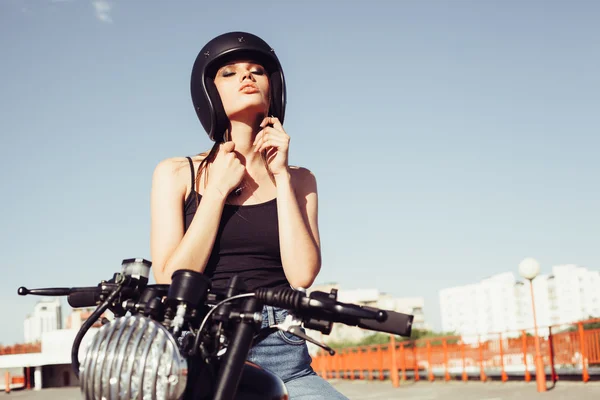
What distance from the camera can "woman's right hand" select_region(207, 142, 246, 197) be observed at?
2.46m

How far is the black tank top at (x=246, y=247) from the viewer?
2.57 metres

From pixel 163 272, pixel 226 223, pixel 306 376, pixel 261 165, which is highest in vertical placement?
pixel 261 165

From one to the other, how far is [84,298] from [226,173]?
2.66 feet

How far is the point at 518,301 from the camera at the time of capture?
141000 mm

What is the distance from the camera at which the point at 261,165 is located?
3008 millimetres

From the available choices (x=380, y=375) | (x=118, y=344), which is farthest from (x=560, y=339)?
(x=118, y=344)

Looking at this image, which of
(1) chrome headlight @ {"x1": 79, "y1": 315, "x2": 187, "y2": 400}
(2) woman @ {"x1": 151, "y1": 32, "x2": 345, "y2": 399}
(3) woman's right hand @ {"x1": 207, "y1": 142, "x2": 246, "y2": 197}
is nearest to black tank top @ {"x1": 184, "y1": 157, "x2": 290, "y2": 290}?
(2) woman @ {"x1": 151, "y1": 32, "x2": 345, "y2": 399}

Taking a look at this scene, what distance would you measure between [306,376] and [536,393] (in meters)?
16.2

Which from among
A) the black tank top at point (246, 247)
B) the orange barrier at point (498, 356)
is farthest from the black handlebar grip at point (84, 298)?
the orange barrier at point (498, 356)

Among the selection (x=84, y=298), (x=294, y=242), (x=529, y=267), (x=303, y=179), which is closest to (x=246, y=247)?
(x=294, y=242)

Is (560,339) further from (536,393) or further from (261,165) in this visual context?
(261,165)

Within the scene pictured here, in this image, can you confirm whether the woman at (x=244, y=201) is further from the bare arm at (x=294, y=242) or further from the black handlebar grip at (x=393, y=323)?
the black handlebar grip at (x=393, y=323)

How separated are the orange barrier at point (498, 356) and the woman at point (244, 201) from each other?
15.0 m

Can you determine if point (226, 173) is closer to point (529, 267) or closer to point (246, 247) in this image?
point (246, 247)
